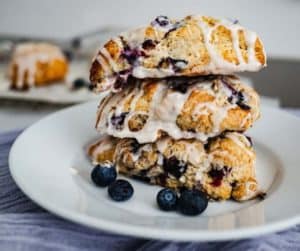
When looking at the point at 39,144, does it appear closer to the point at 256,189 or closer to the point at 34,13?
the point at 256,189

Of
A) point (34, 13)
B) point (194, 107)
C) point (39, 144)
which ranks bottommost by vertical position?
point (34, 13)

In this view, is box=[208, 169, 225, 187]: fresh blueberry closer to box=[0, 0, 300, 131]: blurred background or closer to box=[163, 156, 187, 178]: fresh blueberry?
box=[163, 156, 187, 178]: fresh blueberry

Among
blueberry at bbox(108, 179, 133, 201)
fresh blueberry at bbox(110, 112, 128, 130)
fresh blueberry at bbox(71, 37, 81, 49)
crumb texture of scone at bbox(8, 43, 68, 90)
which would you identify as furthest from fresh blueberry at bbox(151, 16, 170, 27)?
fresh blueberry at bbox(71, 37, 81, 49)

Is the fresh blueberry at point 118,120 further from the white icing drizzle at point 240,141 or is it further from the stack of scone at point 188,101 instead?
the white icing drizzle at point 240,141

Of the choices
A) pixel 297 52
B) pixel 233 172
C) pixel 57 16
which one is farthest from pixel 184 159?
pixel 57 16

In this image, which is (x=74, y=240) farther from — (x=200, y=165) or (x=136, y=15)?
(x=136, y=15)

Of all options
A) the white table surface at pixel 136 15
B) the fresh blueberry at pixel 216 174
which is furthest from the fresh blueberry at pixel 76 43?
the fresh blueberry at pixel 216 174

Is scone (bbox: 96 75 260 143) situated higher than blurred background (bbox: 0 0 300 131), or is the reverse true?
scone (bbox: 96 75 260 143)

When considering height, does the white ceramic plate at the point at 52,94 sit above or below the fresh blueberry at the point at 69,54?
above
